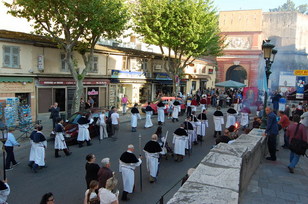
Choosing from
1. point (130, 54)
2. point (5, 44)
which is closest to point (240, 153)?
point (5, 44)

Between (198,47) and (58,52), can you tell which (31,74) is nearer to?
(58,52)

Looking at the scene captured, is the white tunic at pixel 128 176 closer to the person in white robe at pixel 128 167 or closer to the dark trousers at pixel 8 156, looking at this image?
the person in white robe at pixel 128 167

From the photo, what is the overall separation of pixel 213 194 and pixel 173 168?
6.38 meters

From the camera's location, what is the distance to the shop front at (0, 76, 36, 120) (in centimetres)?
1694

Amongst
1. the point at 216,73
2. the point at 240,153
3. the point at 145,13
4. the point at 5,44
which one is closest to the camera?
the point at 240,153

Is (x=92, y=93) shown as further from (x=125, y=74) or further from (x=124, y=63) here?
(x=124, y=63)

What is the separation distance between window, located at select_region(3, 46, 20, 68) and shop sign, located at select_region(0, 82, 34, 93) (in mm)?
1236

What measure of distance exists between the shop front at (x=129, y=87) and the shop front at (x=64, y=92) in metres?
1.08

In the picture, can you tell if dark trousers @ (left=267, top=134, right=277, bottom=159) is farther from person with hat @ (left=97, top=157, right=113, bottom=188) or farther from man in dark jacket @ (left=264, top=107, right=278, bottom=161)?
person with hat @ (left=97, top=157, right=113, bottom=188)

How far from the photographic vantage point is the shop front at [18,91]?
55.6 ft

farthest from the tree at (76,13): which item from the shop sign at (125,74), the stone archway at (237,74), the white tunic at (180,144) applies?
the stone archway at (237,74)

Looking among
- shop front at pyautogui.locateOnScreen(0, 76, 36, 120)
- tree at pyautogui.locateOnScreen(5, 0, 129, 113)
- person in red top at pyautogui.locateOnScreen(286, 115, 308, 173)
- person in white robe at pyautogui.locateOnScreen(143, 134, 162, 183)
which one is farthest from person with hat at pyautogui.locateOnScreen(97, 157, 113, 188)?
shop front at pyautogui.locateOnScreen(0, 76, 36, 120)

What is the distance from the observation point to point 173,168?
10.1 m

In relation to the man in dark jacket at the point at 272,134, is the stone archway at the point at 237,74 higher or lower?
higher
